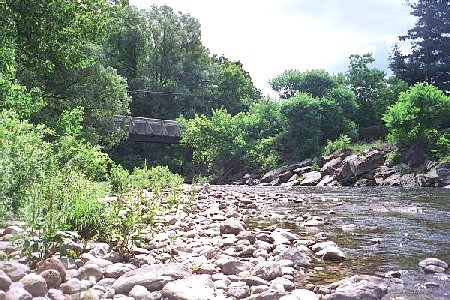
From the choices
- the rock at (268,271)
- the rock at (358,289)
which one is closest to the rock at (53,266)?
the rock at (268,271)

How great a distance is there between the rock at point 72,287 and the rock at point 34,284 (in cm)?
21

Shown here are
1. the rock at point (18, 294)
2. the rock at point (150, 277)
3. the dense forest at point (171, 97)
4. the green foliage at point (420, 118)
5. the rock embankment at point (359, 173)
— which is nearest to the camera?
the rock at point (18, 294)

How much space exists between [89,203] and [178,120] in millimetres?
39137

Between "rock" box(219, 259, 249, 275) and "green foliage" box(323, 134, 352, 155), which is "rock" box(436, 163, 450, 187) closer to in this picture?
"green foliage" box(323, 134, 352, 155)

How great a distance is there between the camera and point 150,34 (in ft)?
165

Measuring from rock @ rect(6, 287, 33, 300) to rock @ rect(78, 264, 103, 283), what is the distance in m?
0.95

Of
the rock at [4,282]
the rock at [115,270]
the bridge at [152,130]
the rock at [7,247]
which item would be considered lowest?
the rock at [115,270]

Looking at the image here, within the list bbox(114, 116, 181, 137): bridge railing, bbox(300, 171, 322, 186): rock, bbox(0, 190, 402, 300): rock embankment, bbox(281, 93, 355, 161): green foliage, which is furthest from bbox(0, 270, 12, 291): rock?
bbox(114, 116, 181, 137): bridge railing

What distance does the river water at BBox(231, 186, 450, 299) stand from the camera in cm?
546

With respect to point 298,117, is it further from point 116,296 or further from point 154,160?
point 116,296

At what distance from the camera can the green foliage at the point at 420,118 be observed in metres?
29.4

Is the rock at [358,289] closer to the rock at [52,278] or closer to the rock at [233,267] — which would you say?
the rock at [233,267]

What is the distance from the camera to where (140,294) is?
4336 mm

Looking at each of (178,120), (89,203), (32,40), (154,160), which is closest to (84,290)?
(89,203)
